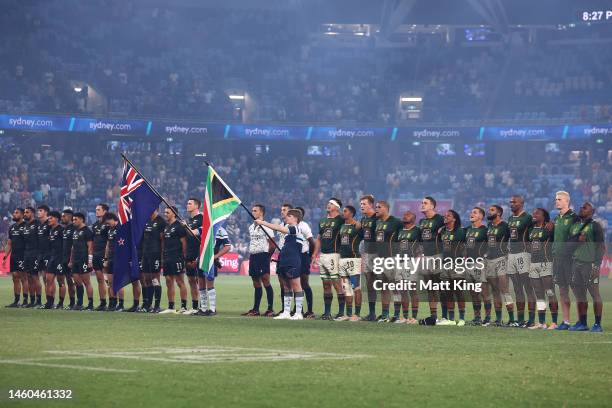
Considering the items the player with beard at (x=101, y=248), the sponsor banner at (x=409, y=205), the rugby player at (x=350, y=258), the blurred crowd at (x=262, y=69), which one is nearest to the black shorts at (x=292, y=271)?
the rugby player at (x=350, y=258)

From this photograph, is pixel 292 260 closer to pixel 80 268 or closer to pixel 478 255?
pixel 478 255

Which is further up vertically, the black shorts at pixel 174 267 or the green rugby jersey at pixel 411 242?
the green rugby jersey at pixel 411 242

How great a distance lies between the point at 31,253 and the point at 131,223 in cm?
314

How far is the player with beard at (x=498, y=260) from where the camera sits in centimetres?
1823

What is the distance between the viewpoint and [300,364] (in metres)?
11.3

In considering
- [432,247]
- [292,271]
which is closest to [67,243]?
[292,271]

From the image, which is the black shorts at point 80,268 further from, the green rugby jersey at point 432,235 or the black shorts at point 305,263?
the green rugby jersey at point 432,235

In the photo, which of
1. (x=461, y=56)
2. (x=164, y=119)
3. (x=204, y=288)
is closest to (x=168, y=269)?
(x=204, y=288)

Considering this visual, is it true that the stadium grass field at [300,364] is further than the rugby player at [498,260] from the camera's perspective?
No

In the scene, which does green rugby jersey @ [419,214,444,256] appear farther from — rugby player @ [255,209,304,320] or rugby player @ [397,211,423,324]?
rugby player @ [255,209,304,320]

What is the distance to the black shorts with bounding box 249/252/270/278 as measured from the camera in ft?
68.1

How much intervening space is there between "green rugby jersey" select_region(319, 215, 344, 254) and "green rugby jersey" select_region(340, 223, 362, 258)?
16cm

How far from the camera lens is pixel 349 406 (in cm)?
845

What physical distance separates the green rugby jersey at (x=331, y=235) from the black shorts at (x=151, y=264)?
12.1ft
